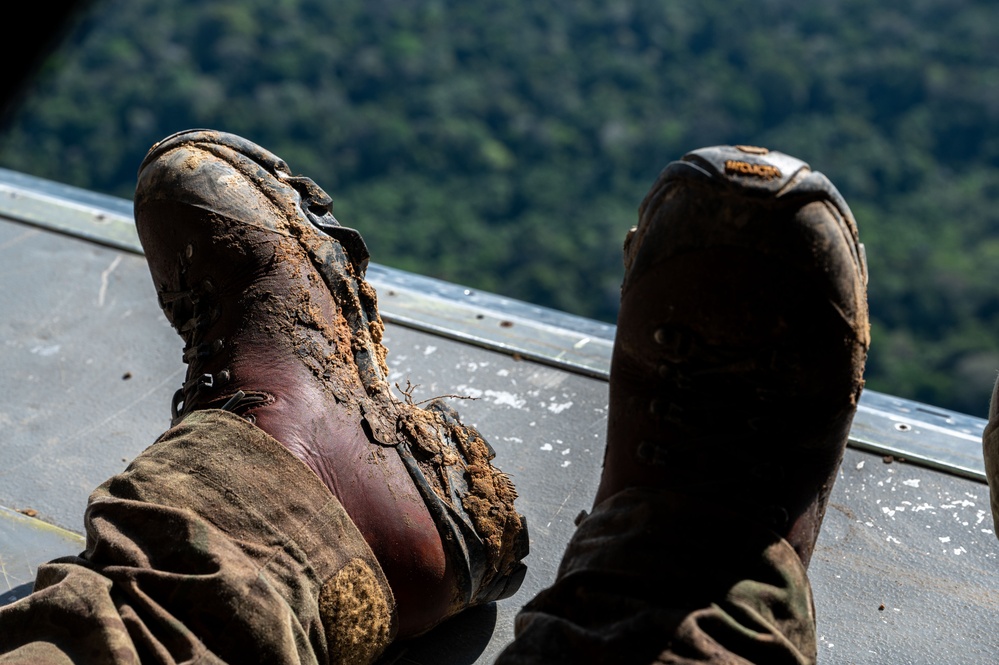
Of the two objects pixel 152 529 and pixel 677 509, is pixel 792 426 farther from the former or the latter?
pixel 152 529

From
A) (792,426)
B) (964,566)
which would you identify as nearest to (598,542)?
(792,426)

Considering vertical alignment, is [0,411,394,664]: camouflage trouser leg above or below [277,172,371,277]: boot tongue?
below

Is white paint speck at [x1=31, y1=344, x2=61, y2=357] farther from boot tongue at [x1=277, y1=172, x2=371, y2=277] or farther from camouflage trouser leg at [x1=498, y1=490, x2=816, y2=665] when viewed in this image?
camouflage trouser leg at [x1=498, y1=490, x2=816, y2=665]

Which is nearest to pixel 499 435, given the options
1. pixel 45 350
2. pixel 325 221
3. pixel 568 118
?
pixel 325 221

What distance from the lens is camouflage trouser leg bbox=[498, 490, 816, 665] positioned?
0.98 m

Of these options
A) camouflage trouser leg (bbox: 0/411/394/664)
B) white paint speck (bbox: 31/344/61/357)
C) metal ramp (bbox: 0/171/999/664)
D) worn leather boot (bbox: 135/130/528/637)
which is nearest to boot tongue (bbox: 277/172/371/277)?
worn leather boot (bbox: 135/130/528/637)

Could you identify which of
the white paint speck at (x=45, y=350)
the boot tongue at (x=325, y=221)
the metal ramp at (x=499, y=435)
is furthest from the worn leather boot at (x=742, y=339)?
the white paint speck at (x=45, y=350)

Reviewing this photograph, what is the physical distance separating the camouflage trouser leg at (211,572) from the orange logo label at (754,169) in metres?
0.59

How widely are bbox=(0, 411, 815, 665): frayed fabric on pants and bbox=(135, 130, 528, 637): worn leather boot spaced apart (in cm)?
7

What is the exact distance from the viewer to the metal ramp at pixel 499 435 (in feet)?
4.80

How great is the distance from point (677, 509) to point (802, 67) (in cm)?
2816

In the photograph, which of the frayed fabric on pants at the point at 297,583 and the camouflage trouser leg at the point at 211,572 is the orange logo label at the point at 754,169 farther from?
the camouflage trouser leg at the point at 211,572

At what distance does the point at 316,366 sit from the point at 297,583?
0.33 m

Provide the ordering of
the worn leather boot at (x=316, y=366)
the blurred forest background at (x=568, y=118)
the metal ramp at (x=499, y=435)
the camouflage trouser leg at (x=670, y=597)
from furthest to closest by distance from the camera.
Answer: the blurred forest background at (x=568, y=118), the metal ramp at (x=499, y=435), the worn leather boot at (x=316, y=366), the camouflage trouser leg at (x=670, y=597)
